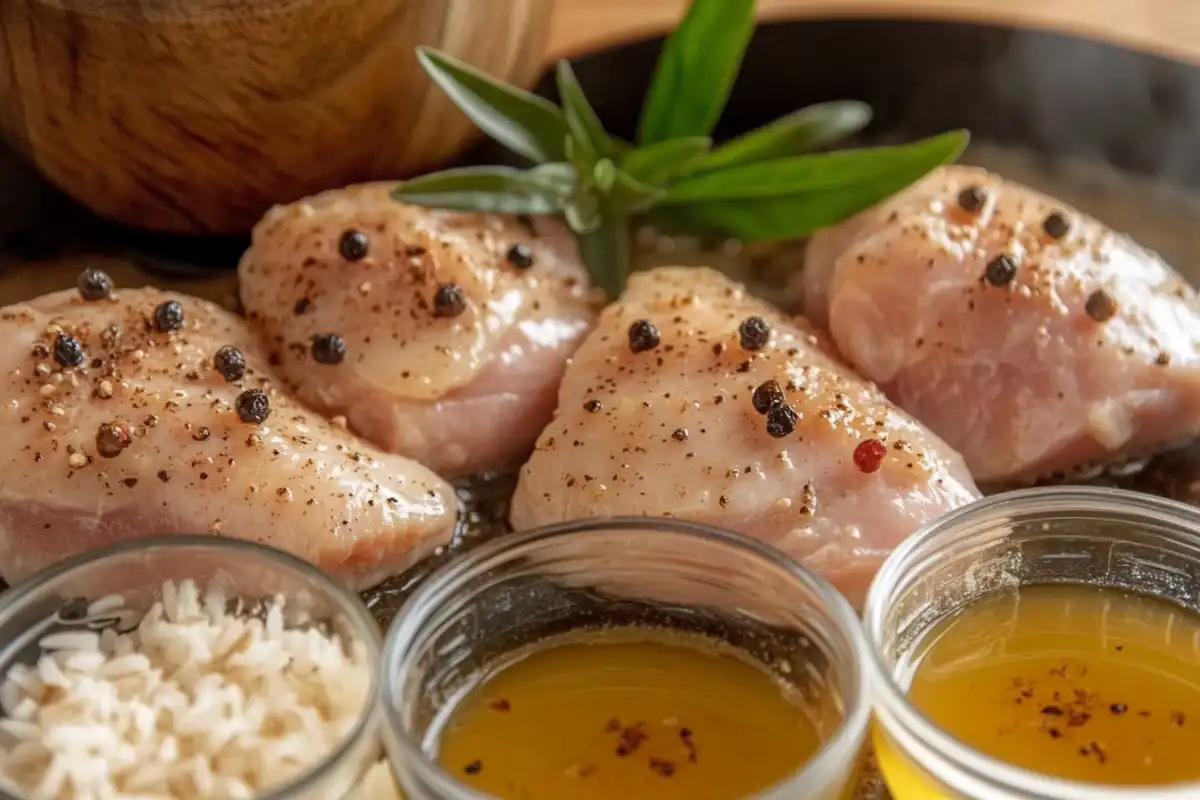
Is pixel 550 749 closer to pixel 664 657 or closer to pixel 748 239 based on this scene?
pixel 664 657

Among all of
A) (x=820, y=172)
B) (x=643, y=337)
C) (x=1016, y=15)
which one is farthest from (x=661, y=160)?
(x=1016, y=15)

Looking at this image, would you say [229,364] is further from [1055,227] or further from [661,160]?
[1055,227]

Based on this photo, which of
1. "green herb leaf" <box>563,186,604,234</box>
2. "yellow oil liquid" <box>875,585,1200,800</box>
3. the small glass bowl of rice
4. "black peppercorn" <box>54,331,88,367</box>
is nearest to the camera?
the small glass bowl of rice

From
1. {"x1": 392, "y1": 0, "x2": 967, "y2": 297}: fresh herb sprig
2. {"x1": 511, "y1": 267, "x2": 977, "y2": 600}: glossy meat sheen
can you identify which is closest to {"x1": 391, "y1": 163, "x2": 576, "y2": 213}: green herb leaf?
{"x1": 392, "y1": 0, "x2": 967, "y2": 297}: fresh herb sprig

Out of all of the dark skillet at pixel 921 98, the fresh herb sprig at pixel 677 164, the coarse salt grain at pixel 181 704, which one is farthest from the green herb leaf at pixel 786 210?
the coarse salt grain at pixel 181 704

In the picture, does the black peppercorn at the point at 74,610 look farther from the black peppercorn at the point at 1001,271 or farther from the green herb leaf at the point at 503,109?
the black peppercorn at the point at 1001,271

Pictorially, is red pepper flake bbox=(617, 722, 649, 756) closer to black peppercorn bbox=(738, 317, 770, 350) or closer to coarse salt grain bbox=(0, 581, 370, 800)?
coarse salt grain bbox=(0, 581, 370, 800)
